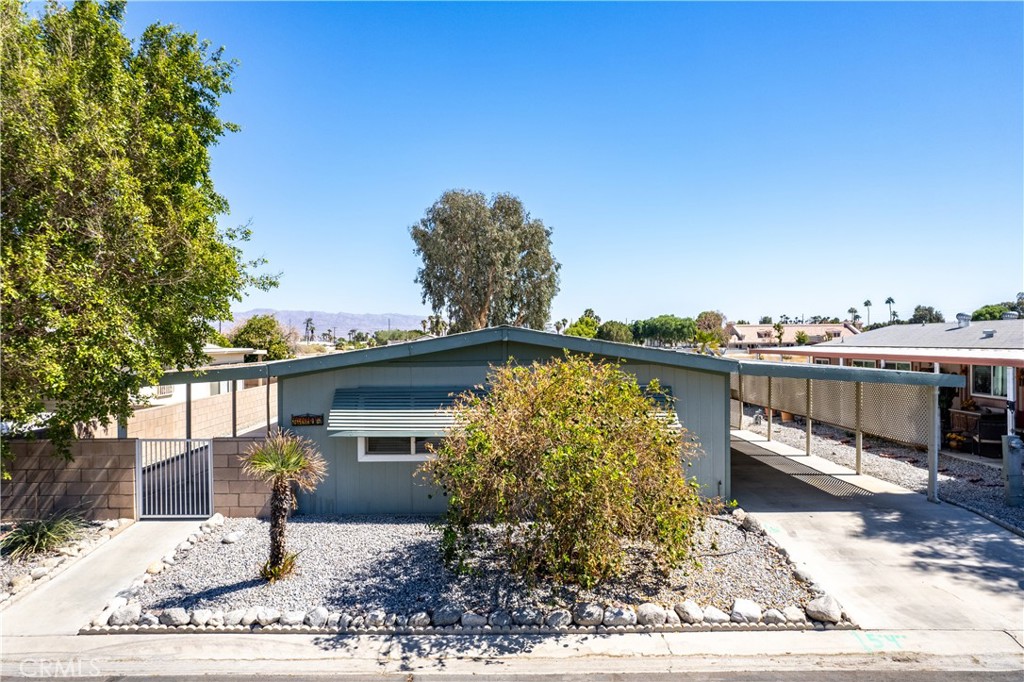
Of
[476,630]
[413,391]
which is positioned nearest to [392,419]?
[413,391]

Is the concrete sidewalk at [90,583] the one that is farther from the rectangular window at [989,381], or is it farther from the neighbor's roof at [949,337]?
the neighbor's roof at [949,337]

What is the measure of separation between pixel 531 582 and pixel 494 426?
191cm

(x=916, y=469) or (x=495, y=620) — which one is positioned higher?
(x=916, y=469)

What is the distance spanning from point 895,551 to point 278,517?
8.55 m

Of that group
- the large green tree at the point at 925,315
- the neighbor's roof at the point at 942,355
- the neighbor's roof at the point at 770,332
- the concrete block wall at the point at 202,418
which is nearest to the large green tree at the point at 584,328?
the neighbor's roof at the point at 942,355

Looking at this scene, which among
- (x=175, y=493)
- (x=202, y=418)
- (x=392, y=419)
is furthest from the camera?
(x=202, y=418)

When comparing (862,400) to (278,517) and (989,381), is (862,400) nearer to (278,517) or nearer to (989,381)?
(989,381)

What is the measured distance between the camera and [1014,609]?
5824 millimetres

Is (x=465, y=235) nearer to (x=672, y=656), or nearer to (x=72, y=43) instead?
(x=72, y=43)

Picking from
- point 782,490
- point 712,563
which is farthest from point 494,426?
point 782,490

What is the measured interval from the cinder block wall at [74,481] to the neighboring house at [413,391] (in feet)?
4.87

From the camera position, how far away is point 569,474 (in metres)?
5.36

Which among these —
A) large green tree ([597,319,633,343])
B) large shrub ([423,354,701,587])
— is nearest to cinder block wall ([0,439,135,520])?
large shrub ([423,354,701,587])

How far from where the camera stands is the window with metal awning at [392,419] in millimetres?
8461
